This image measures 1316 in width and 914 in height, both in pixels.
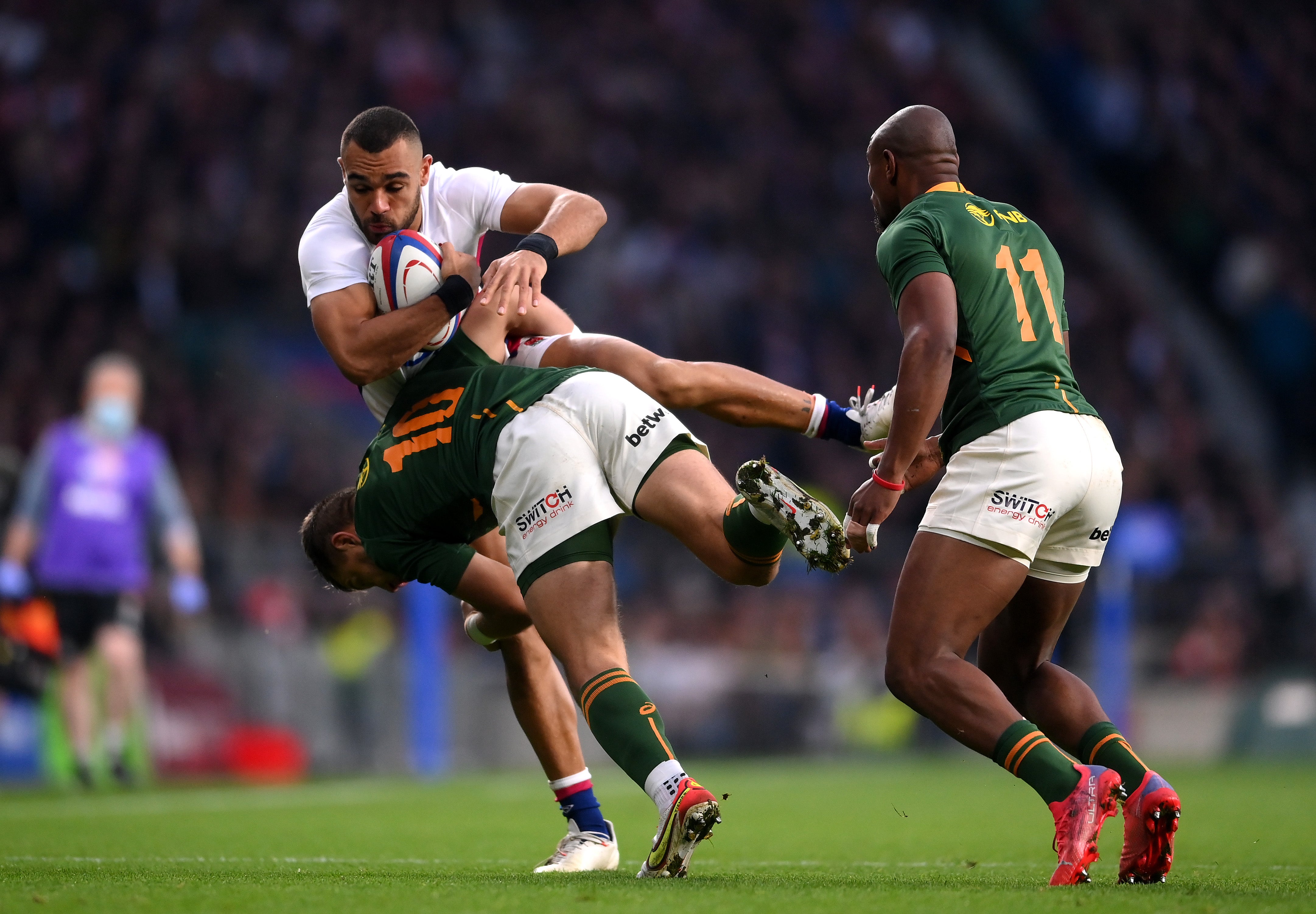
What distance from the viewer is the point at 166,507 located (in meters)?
10.0

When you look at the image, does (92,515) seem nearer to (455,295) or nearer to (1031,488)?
(455,295)

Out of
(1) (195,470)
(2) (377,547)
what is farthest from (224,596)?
(2) (377,547)

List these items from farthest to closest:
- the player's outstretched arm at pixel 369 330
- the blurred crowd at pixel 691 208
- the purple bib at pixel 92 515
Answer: the blurred crowd at pixel 691 208 → the purple bib at pixel 92 515 → the player's outstretched arm at pixel 369 330

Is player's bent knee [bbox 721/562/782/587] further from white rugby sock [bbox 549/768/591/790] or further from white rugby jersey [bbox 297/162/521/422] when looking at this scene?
white rugby jersey [bbox 297/162/521/422]

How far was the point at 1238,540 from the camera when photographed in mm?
14203

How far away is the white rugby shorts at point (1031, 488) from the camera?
417 cm

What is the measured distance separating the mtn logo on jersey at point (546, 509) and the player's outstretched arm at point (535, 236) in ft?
1.75

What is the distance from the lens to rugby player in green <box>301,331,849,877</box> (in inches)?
160

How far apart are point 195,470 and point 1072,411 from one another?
34.2ft

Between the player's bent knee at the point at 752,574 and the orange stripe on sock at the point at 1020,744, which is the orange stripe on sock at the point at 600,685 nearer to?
the player's bent knee at the point at 752,574

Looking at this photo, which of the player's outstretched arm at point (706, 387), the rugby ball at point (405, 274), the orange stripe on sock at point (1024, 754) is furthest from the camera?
the player's outstretched arm at point (706, 387)

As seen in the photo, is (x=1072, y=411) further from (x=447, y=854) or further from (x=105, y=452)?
(x=105, y=452)

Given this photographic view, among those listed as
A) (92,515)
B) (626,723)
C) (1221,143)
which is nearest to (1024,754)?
(626,723)

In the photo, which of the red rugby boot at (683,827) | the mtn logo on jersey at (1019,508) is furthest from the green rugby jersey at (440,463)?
the mtn logo on jersey at (1019,508)
